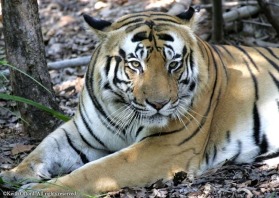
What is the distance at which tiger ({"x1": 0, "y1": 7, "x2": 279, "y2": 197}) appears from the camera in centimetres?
451

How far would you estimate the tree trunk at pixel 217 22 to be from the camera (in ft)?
25.6

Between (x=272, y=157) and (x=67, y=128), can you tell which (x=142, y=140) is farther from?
(x=272, y=157)

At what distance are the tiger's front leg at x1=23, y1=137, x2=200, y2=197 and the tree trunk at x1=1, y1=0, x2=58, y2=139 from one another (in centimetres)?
102

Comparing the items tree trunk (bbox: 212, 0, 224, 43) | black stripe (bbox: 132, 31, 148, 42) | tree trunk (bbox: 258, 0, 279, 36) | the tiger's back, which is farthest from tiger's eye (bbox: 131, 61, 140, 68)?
tree trunk (bbox: 212, 0, 224, 43)

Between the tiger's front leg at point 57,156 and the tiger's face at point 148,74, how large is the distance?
20.0 inches

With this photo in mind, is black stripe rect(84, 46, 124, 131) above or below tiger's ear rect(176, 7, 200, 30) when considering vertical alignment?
below

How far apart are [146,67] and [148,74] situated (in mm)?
65

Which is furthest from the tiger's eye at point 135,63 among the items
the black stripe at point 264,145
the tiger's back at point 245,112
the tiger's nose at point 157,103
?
the black stripe at point 264,145

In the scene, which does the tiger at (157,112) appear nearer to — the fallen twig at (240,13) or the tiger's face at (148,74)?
the tiger's face at (148,74)

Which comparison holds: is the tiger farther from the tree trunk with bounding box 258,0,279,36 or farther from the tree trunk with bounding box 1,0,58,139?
the tree trunk with bounding box 258,0,279,36

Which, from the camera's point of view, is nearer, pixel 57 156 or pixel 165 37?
pixel 165 37

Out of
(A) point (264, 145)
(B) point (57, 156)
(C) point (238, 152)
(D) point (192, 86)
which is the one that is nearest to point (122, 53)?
(D) point (192, 86)

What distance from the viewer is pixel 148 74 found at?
14.7 feet

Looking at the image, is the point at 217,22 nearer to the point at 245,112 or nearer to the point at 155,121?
the point at 245,112
